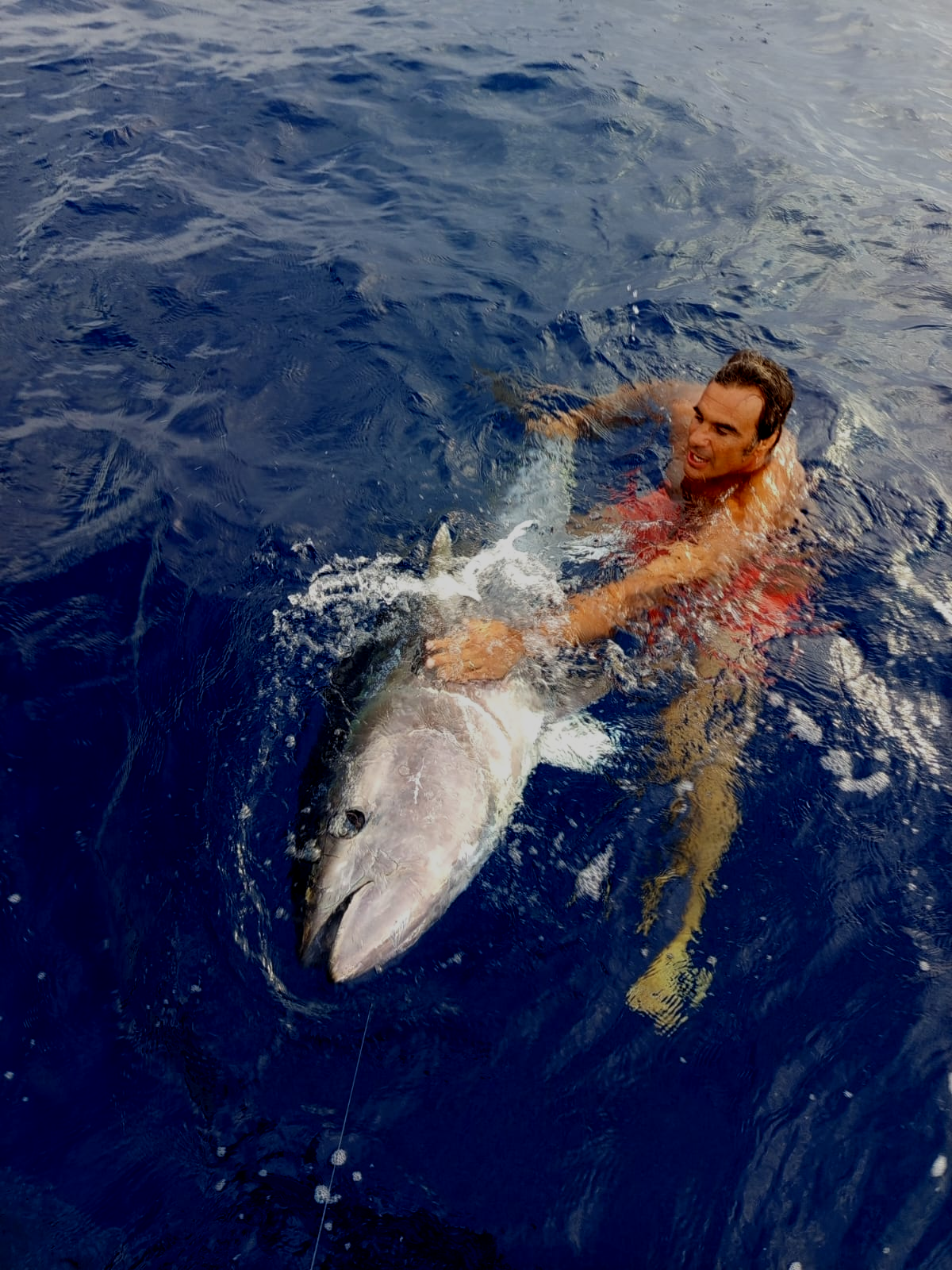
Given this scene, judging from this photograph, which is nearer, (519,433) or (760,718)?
(760,718)

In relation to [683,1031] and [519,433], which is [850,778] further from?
[519,433]

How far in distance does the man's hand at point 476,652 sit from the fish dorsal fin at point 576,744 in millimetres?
381

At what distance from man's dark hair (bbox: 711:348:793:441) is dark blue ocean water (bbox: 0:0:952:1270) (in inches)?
42.2

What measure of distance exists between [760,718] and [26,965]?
3.39 m

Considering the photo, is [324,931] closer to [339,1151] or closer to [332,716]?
[339,1151]

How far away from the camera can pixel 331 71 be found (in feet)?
37.2

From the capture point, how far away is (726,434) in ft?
15.5

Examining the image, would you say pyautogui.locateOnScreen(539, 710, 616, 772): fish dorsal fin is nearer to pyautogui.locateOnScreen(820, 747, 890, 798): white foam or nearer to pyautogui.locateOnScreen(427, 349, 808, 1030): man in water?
pyautogui.locateOnScreen(427, 349, 808, 1030): man in water

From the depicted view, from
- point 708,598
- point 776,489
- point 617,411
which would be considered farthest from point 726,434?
point 617,411

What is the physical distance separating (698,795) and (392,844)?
1.50m

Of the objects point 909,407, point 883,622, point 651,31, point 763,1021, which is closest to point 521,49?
point 651,31

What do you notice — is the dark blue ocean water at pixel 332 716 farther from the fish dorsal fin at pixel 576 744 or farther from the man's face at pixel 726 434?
the man's face at pixel 726 434

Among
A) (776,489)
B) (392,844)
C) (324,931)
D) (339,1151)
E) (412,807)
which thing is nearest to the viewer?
(339,1151)

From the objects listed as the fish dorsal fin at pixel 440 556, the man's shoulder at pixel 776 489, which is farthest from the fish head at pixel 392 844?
the man's shoulder at pixel 776 489
